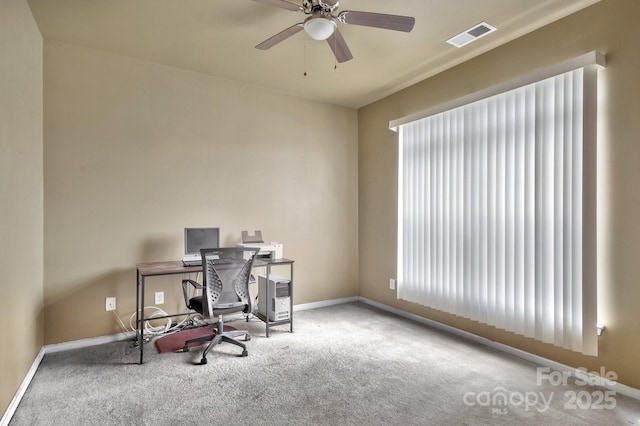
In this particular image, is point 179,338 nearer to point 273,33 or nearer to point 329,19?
point 273,33

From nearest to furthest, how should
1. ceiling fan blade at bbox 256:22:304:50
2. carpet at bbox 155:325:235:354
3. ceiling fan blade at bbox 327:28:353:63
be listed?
ceiling fan blade at bbox 256:22:304:50, ceiling fan blade at bbox 327:28:353:63, carpet at bbox 155:325:235:354

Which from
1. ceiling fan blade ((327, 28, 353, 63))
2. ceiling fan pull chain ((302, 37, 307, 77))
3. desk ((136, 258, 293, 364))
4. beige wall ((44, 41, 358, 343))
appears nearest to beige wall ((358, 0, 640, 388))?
ceiling fan blade ((327, 28, 353, 63))

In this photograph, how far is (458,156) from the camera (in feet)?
11.4

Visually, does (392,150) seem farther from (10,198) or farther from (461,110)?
(10,198)

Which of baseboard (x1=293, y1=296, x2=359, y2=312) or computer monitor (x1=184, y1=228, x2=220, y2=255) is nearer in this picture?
computer monitor (x1=184, y1=228, x2=220, y2=255)

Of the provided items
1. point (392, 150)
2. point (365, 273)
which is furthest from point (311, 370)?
point (392, 150)

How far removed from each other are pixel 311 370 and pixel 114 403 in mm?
1388

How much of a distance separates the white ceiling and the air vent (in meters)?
0.06

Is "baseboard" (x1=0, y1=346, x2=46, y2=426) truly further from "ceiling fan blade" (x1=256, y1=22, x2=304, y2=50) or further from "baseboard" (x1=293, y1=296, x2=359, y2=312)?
"ceiling fan blade" (x1=256, y1=22, x2=304, y2=50)

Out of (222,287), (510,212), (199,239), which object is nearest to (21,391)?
(222,287)

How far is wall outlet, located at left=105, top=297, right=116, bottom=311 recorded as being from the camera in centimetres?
330

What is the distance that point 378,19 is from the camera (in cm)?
219

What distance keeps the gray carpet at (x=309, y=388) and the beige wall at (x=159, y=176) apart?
0.72 m

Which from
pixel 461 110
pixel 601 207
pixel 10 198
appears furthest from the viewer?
pixel 461 110
